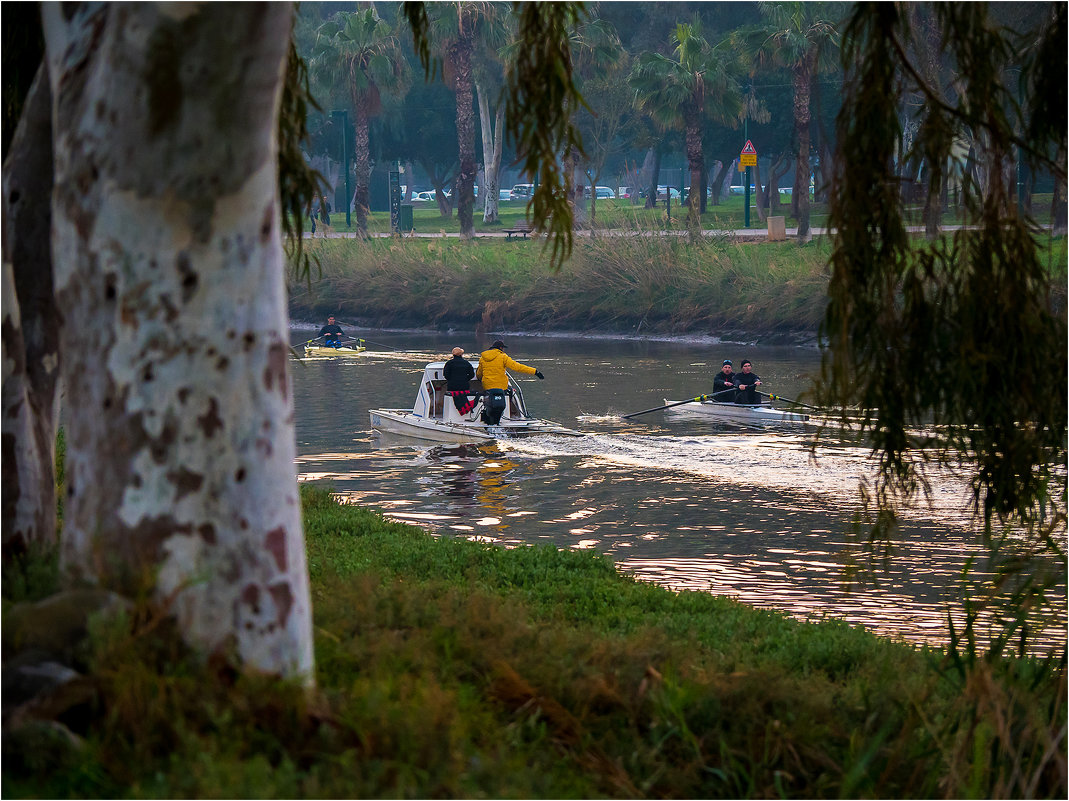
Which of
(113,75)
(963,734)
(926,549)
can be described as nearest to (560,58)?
(113,75)

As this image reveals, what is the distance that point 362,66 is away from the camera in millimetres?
58844

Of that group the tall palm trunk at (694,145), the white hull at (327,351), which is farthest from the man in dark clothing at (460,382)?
the tall palm trunk at (694,145)

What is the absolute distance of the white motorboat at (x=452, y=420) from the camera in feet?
80.8

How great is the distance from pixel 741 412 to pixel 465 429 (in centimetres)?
568

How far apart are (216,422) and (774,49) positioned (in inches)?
1903

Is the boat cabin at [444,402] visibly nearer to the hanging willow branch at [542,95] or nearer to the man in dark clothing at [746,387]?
the man in dark clothing at [746,387]

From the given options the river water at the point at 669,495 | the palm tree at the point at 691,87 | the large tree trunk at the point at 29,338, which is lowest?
the river water at the point at 669,495

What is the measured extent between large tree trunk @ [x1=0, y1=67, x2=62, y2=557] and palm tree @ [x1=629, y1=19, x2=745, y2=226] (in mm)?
46367

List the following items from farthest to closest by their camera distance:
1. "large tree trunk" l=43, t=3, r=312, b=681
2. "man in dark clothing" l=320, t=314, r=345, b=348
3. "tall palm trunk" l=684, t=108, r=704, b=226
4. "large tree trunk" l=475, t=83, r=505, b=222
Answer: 1. "large tree trunk" l=475, t=83, r=505, b=222
2. "tall palm trunk" l=684, t=108, r=704, b=226
3. "man in dark clothing" l=320, t=314, r=345, b=348
4. "large tree trunk" l=43, t=3, r=312, b=681

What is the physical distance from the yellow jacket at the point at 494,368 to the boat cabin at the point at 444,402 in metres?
0.31

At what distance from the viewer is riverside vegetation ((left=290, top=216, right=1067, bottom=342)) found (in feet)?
140

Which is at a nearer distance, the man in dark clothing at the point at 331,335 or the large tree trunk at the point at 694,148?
the man in dark clothing at the point at 331,335

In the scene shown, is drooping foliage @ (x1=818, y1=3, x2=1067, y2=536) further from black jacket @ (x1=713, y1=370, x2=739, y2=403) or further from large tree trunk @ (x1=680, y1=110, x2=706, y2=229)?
large tree trunk @ (x1=680, y1=110, x2=706, y2=229)

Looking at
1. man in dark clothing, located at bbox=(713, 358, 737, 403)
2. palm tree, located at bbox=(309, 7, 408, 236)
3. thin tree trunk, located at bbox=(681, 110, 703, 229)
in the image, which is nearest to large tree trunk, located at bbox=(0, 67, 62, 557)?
man in dark clothing, located at bbox=(713, 358, 737, 403)
